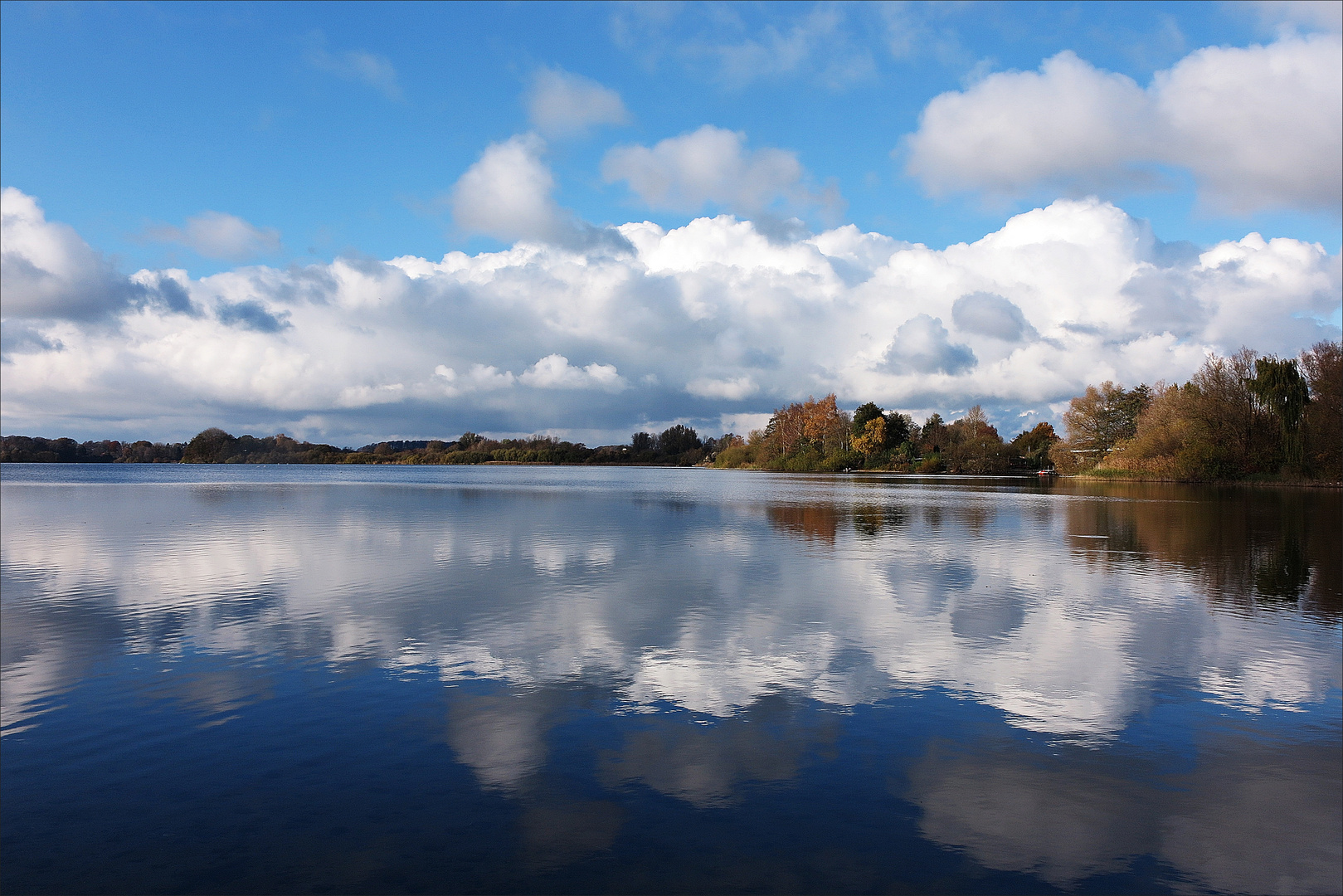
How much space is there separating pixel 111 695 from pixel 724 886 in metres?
6.36

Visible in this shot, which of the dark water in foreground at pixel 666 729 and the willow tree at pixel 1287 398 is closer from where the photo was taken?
the dark water in foreground at pixel 666 729

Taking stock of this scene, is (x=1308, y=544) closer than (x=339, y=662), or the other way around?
(x=339, y=662)

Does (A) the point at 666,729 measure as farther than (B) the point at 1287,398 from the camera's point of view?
No

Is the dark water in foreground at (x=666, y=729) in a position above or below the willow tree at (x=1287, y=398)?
below

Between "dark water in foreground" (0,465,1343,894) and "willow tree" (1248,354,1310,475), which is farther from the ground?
"willow tree" (1248,354,1310,475)

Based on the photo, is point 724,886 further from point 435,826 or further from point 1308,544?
point 1308,544

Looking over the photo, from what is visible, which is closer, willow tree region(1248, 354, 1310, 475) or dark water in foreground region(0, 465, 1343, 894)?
dark water in foreground region(0, 465, 1343, 894)

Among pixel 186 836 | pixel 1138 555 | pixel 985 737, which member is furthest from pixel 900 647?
pixel 1138 555

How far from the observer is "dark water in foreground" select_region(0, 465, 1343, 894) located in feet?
→ 15.7

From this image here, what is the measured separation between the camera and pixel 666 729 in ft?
22.2

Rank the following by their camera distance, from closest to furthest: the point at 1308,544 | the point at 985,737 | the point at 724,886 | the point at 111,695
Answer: the point at 724,886 → the point at 985,737 → the point at 111,695 → the point at 1308,544

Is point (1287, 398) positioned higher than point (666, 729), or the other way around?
point (1287, 398)

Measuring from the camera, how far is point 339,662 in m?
8.84

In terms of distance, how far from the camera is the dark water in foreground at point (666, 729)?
477 centimetres
